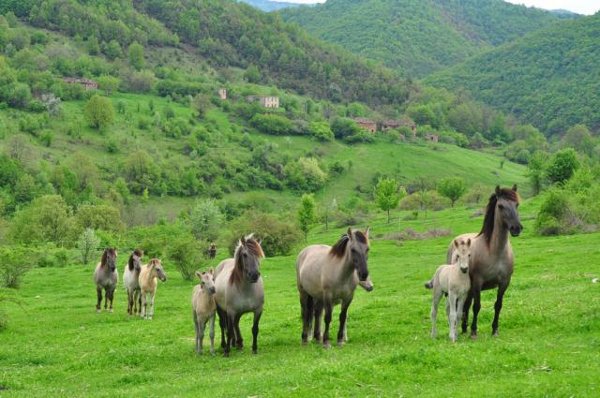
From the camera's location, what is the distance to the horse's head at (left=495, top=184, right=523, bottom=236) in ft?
51.6

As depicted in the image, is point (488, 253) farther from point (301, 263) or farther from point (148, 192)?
point (148, 192)

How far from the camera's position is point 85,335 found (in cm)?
2473

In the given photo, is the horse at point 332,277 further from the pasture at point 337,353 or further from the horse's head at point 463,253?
the horse's head at point 463,253

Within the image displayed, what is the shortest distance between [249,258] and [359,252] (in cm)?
283

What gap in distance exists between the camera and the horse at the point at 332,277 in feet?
54.0

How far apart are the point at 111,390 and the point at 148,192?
4994 inches

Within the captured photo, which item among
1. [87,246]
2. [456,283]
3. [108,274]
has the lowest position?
[87,246]

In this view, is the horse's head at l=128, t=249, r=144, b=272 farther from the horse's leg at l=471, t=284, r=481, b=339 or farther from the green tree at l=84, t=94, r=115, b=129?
the green tree at l=84, t=94, r=115, b=129

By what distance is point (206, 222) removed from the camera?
8112cm

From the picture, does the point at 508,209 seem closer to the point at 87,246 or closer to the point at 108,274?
the point at 108,274

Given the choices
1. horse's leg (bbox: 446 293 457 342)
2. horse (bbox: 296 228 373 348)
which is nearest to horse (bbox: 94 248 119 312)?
horse (bbox: 296 228 373 348)

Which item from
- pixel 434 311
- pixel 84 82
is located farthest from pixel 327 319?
pixel 84 82

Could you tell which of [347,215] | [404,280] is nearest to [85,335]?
[404,280]

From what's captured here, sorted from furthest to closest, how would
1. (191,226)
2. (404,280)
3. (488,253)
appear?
(191,226), (404,280), (488,253)
